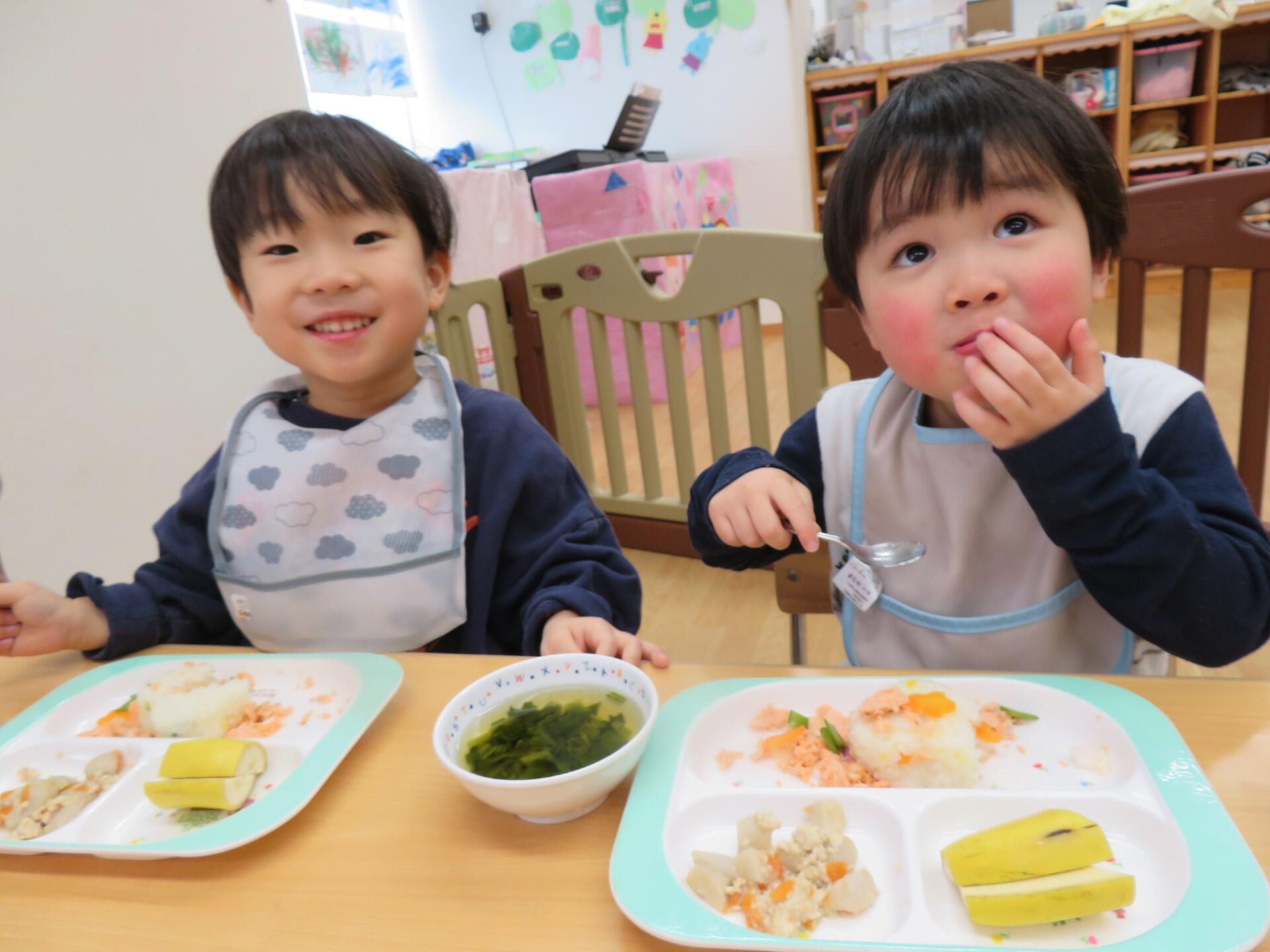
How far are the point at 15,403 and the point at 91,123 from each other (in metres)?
0.68

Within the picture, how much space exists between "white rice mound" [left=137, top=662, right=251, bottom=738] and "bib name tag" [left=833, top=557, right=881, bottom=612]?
637 millimetres

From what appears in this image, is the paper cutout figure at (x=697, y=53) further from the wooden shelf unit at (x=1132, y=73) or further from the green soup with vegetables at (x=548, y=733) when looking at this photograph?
the green soup with vegetables at (x=548, y=733)

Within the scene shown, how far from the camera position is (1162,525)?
2.24 feet

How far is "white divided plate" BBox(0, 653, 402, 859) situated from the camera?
61 cm

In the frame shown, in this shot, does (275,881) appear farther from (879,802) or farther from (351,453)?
(351,453)

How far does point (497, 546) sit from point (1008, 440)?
0.64 metres

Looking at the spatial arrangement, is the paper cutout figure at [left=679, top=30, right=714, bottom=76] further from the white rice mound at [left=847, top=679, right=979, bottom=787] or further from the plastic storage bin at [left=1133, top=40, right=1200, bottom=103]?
the white rice mound at [left=847, top=679, right=979, bottom=787]

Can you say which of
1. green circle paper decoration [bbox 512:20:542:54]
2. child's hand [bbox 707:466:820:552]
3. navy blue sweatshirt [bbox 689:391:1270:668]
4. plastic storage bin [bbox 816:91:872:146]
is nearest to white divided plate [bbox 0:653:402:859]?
child's hand [bbox 707:466:820:552]

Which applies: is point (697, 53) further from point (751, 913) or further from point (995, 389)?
point (751, 913)

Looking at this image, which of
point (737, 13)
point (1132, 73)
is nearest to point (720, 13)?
point (737, 13)

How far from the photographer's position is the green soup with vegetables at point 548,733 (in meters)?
0.61

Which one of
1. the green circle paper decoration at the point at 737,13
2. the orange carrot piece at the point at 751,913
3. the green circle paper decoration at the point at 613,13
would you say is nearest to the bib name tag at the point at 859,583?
the orange carrot piece at the point at 751,913

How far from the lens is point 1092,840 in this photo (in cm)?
49

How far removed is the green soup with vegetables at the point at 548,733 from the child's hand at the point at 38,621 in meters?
0.55
